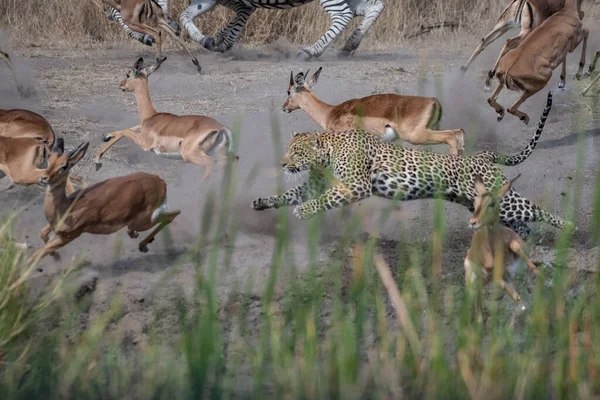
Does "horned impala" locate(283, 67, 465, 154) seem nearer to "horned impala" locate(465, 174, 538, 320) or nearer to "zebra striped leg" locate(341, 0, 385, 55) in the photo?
"horned impala" locate(465, 174, 538, 320)

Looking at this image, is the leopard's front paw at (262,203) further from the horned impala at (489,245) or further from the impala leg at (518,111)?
the impala leg at (518,111)

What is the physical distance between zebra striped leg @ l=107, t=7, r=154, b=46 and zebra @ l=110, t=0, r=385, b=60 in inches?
29.1

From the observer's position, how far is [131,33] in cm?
1466

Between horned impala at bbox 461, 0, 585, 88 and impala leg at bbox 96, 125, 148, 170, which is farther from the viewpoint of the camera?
horned impala at bbox 461, 0, 585, 88

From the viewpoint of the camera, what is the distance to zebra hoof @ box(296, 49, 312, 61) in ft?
46.4

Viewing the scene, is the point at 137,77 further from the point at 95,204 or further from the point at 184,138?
the point at 95,204

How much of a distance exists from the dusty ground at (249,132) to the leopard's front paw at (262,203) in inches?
5.1

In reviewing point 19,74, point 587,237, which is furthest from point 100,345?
point 19,74

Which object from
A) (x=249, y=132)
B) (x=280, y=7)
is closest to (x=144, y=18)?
(x=280, y=7)

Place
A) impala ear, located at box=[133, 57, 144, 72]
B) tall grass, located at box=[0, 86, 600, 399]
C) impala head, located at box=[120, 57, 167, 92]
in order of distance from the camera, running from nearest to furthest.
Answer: tall grass, located at box=[0, 86, 600, 399]
impala head, located at box=[120, 57, 167, 92]
impala ear, located at box=[133, 57, 144, 72]

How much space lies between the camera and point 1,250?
5641mm

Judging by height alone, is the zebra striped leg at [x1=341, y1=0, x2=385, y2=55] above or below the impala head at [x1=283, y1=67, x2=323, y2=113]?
below

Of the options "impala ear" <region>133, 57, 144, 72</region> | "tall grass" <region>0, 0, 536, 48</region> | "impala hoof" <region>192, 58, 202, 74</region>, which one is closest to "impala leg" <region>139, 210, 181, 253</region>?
"impala ear" <region>133, 57, 144, 72</region>

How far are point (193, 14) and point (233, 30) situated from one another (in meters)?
0.53
